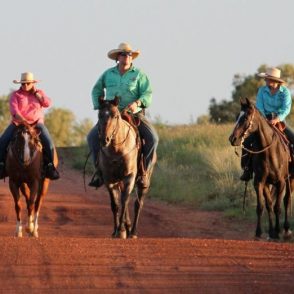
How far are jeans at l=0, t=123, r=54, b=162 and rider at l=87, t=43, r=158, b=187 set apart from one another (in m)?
0.89

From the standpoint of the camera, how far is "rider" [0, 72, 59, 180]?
1898 centimetres

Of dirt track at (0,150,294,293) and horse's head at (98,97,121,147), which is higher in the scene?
horse's head at (98,97,121,147)

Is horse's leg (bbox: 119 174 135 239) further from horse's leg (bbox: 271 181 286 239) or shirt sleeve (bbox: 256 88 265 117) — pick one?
shirt sleeve (bbox: 256 88 265 117)

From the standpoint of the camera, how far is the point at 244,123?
1842 centimetres

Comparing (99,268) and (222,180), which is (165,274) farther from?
(222,180)

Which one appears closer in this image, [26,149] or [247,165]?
[26,149]

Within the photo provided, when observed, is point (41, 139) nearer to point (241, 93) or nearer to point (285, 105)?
point (285, 105)

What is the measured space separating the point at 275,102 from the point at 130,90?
8.66 ft

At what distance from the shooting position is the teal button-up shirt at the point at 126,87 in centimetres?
1889

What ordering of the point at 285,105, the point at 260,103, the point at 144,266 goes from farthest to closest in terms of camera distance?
the point at 260,103 < the point at 285,105 < the point at 144,266

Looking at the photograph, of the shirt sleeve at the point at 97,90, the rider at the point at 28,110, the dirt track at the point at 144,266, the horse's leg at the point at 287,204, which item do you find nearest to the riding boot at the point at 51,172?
the rider at the point at 28,110

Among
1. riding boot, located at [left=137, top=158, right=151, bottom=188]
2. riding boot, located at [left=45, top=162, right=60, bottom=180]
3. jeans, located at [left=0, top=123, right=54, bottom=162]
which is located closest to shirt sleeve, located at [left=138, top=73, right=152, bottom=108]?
riding boot, located at [left=137, top=158, right=151, bottom=188]

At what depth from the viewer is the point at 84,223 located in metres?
23.2

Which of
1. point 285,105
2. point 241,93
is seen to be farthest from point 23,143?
point 241,93
